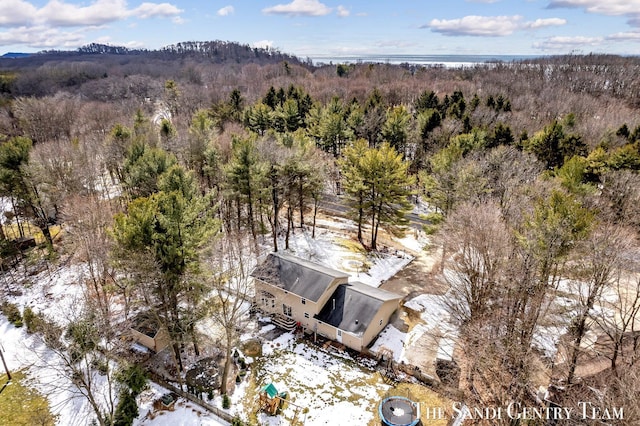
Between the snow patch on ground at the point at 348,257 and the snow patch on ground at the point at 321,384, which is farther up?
the snow patch on ground at the point at 348,257

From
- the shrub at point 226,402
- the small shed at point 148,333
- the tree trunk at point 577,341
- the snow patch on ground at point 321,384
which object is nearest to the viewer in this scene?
the tree trunk at point 577,341

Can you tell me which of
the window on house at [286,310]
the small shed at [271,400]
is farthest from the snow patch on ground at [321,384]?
the window on house at [286,310]

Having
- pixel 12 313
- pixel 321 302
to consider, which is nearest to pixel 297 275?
pixel 321 302

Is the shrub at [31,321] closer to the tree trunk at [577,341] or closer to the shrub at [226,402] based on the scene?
the shrub at [226,402]

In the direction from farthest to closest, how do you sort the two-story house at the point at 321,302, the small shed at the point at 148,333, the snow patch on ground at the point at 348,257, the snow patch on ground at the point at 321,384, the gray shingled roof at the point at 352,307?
the snow patch on ground at the point at 348,257, the two-story house at the point at 321,302, the gray shingled roof at the point at 352,307, the small shed at the point at 148,333, the snow patch on ground at the point at 321,384

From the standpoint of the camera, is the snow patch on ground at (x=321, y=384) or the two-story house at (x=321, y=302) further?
the two-story house at (x=321, y=302)

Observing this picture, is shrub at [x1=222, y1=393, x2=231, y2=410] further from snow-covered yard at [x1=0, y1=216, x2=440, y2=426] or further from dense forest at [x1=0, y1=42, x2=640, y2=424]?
dense forest at [x1=0, y1=42, x2=640, y2=424]

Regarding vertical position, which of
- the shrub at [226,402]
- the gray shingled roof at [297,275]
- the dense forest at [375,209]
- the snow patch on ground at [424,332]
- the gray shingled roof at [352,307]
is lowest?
the snow patch on ground at [424,332]

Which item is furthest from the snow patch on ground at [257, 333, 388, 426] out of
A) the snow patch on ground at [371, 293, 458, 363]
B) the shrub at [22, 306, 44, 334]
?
the shrub at [22, 306, 44, 334]
